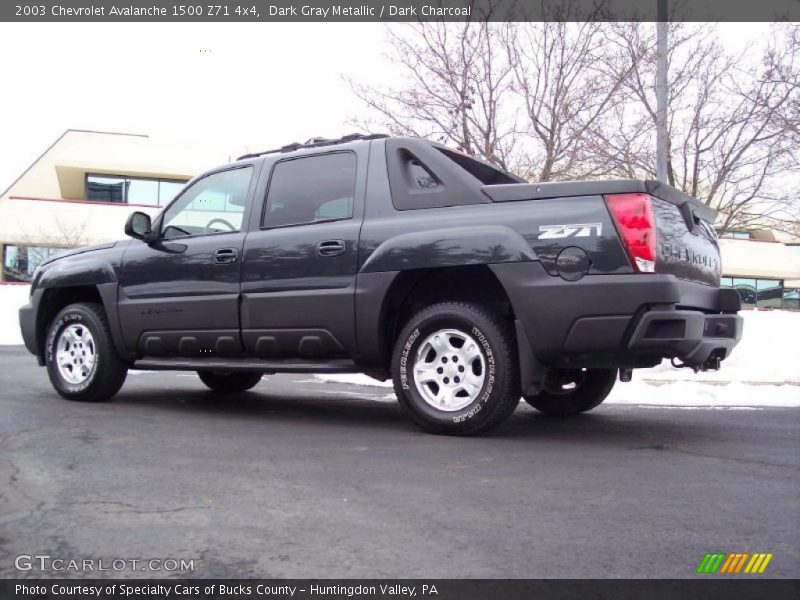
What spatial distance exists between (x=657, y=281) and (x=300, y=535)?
2463 mm

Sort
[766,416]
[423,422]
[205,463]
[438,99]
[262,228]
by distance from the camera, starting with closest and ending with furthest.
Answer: [205,463] → [423,422] → [262,228] → [766,416] → [438,99]

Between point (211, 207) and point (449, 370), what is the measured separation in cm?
259

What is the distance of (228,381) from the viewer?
24.6ft

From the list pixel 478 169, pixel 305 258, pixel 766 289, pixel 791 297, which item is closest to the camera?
pixel 305 258

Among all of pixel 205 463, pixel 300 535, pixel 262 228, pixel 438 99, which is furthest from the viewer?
pixel 438 99

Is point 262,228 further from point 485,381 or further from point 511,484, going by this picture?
point 511,484

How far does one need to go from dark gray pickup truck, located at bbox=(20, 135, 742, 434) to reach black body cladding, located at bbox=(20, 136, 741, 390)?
12 mm

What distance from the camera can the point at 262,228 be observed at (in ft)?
18.9

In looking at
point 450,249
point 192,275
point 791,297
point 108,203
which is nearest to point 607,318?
point 450,249

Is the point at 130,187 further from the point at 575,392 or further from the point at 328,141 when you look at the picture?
the point at 575,392

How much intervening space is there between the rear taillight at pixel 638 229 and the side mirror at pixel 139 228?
3734 mm

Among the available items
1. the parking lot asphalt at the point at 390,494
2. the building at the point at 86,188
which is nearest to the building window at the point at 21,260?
the building at the point at 86,188

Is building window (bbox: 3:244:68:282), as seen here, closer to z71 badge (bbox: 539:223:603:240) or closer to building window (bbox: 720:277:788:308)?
building window (bbox: 720:277:788:308)

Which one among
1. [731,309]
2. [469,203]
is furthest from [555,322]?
[731,309]
